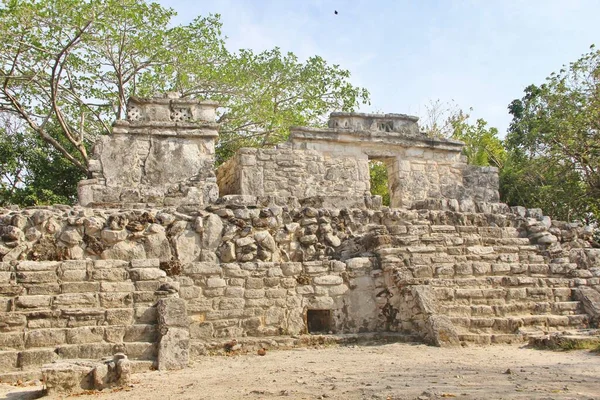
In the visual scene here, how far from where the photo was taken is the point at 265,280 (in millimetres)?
6785

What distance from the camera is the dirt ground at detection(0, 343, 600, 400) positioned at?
3975 mm

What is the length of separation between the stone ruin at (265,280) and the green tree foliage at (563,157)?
7.59m

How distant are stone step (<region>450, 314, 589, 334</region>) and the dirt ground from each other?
2.11 feet

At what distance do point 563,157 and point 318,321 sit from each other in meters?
11.8

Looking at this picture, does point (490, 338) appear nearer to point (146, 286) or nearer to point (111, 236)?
point (146, 286)

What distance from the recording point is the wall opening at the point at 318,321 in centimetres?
700

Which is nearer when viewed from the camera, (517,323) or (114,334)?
(114,334)

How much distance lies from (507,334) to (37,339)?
479cm

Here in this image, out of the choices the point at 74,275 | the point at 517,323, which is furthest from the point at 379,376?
the point at 74,275

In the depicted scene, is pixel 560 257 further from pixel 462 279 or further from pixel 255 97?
pixel 255 97

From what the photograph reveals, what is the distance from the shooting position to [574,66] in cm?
1605

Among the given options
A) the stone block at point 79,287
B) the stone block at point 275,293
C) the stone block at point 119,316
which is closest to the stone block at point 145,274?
the stone block at point 79,287

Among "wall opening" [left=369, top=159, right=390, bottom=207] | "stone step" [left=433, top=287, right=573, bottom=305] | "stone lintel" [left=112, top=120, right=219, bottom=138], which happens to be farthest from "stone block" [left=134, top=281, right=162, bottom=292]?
"wall opening" [left=369, top=159, right=390, bottom=207]

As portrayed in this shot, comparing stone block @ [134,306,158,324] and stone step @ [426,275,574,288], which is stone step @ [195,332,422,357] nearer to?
stone block @ [134,306,158,324]
